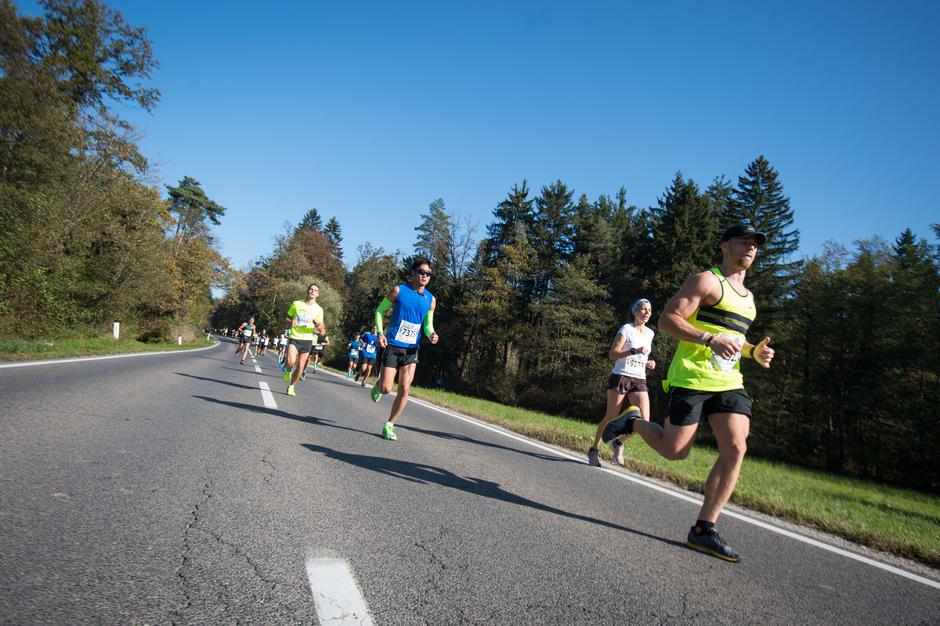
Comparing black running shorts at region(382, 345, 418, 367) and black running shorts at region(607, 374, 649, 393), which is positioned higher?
black running shorts at region(607, 374, 649, 393)

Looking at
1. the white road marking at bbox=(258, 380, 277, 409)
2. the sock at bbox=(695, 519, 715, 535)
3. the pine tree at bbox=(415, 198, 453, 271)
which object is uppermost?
the pine tree at bbox=(415, 198, 453, 271)

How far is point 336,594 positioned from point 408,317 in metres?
4.75

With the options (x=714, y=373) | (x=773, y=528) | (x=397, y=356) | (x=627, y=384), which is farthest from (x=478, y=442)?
(x=714, y=373)

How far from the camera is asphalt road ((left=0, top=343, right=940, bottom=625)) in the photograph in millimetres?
2096

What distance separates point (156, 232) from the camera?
2977 cm

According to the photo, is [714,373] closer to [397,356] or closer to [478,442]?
[397,356]

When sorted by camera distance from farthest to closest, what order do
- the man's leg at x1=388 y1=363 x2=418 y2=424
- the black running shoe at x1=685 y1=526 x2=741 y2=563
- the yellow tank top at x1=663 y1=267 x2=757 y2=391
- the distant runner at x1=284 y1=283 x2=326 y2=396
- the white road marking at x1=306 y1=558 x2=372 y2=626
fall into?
the distant runner at x1=284 y1=283 x2=326 y2=396, the man's leg at x1=388 y1=363 x2=418 y2=424, the yellow tank top at x1=663 y1=267 x2=757 y2=391, the black running shoe at x1=685 y1=526 x2=741 y2=563, the white road marking at x1=306 y1=558 x2=372 y2=626

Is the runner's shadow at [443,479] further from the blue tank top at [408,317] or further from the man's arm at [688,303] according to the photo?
the blue tank top at [408,317]

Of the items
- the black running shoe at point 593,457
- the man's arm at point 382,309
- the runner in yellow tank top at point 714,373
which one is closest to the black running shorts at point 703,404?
the runner in yellow tank top at point 714,373

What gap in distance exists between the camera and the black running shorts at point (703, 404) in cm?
353

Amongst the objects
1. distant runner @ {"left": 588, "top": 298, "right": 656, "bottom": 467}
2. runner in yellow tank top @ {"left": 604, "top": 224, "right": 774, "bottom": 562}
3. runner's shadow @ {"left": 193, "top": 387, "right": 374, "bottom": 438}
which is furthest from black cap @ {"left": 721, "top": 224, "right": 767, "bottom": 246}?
runner's shadow @ {"left": 193, "top": 387, "right": 374, "bottom": 438}

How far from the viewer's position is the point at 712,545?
3381 millimetres

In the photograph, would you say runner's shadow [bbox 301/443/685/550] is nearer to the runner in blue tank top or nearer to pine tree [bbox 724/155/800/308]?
the runner in blue tank top

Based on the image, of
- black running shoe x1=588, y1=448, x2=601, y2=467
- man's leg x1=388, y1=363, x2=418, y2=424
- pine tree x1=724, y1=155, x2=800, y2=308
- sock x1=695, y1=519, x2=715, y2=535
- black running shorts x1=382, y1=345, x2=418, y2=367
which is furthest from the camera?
pine tree x1=724, y1=155, x2=800, y2=308
